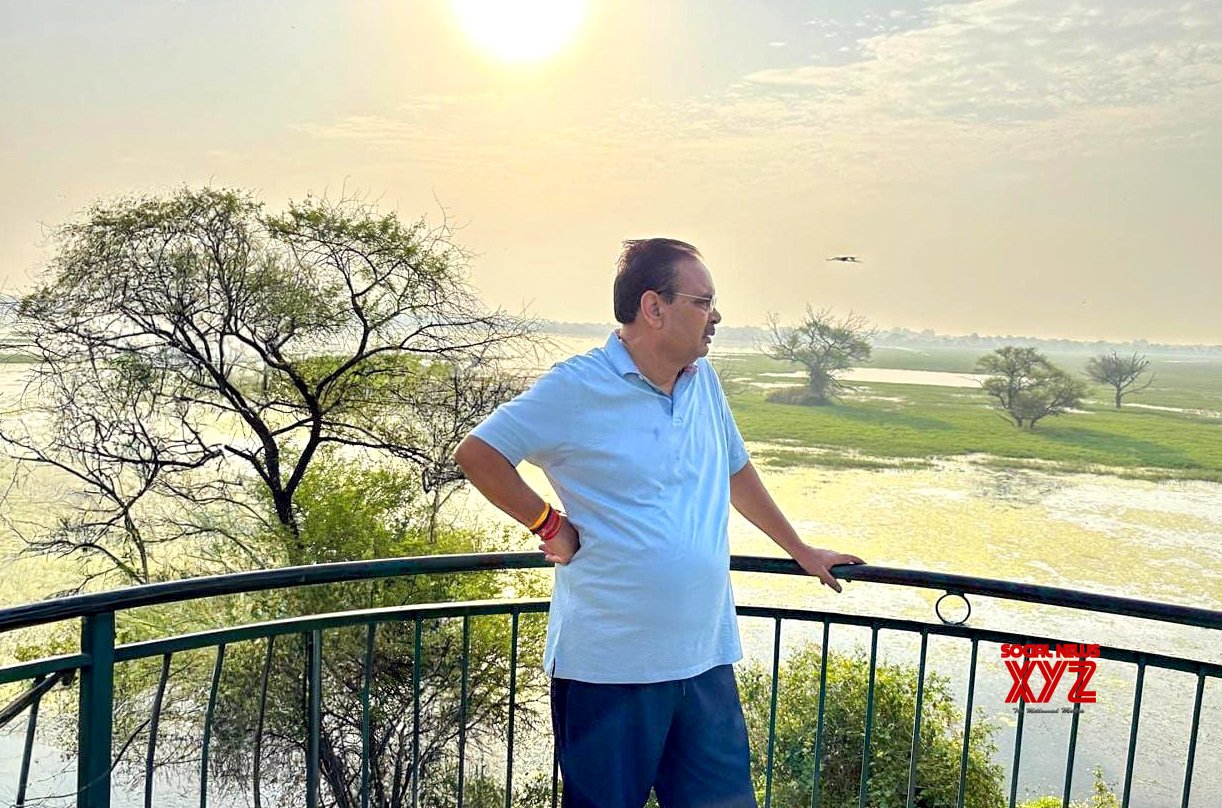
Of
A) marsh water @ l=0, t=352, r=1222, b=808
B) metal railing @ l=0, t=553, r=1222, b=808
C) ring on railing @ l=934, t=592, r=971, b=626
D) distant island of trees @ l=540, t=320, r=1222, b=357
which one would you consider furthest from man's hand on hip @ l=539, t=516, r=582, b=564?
distant island of trees @ l=540, t=320, r=1222, b=357

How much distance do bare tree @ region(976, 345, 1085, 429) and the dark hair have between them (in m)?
35.3

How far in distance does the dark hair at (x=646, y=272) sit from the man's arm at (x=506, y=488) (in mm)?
328

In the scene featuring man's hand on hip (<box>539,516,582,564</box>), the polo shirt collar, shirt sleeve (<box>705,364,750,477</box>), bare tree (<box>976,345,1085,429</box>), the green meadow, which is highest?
the polo shirt collar

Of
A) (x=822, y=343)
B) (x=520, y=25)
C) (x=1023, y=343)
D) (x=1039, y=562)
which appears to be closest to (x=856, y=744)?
(x=520, y=25)

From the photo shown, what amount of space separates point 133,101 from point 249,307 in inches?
423

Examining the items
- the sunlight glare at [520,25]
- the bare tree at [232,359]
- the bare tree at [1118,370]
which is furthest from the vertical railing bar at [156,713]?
the bare tree at [1118,370]

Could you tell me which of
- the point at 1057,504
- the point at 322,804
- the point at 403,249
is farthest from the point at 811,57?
the point at 322,804

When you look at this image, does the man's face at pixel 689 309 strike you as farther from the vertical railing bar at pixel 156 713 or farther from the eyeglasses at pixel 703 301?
→ the vertical railing bar at pixel 156 713

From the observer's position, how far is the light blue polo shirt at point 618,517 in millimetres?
1464

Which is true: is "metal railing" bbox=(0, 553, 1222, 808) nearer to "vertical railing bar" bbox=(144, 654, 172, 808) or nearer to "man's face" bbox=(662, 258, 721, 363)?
"vertical railing bar" bbox=(144, 654, 172, 808)

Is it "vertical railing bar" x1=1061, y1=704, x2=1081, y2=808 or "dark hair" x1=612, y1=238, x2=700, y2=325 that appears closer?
"dark hair" x1=612, y1=238, x2=700, y2=325

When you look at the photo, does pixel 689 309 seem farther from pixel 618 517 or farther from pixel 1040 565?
pixel 1040 565

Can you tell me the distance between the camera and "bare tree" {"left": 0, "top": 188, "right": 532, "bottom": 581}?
1120 centimetres

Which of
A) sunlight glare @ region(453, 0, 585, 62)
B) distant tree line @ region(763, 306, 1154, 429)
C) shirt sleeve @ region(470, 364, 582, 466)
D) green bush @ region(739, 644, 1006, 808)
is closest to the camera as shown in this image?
shirt sleeve @ region(470, 364, 582, 466)
